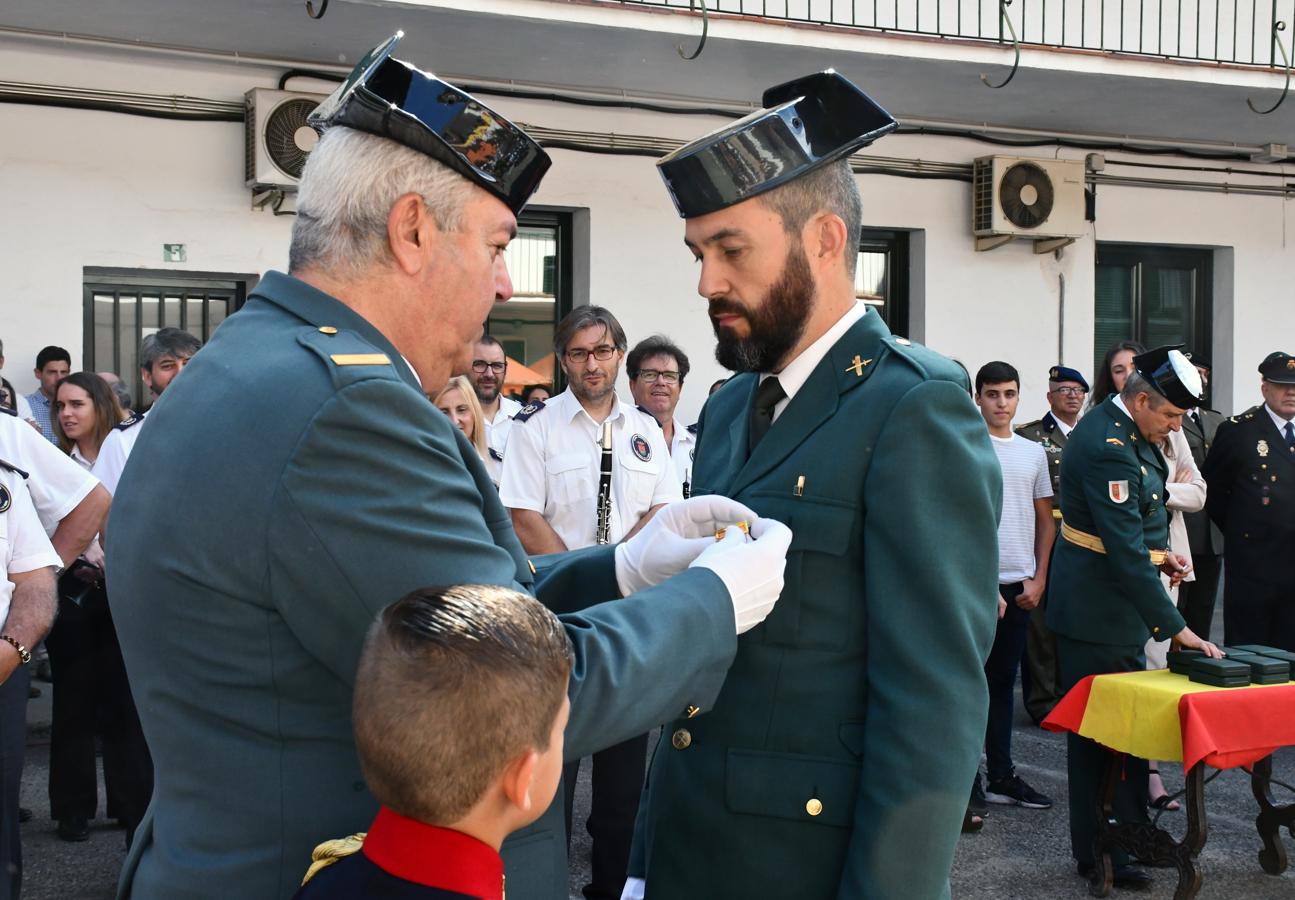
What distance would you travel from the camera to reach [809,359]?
217cm

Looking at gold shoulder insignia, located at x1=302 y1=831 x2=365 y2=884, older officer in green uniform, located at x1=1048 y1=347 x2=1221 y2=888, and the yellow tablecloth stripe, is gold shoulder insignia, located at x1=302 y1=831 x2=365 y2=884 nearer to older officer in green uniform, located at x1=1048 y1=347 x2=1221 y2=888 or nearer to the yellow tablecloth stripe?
the yellow tablecloth stripe

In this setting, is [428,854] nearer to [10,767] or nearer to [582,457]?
[10,767]

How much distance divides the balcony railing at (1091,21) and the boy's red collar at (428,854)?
8223mm

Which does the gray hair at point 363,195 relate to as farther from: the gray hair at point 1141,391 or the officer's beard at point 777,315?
the gray hair at point 1141,391

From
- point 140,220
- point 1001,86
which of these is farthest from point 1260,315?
point 140,220

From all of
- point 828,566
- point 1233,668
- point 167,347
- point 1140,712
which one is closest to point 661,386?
point 167,347

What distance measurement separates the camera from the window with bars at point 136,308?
28.0 ft

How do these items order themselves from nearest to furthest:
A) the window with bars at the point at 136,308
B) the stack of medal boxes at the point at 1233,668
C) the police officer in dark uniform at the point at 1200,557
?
1. the stack of medal boxes at the point at 1233,668
2. the police officer in dark uniform at the point at 1200,557
3. the window with bars at the point at 136,308

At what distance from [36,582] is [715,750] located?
8.09ft

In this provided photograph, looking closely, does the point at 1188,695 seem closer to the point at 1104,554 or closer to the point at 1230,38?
the point at 1104,554

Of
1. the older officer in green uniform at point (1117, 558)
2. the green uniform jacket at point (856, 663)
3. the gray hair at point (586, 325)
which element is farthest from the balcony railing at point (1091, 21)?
the green uniform jacket at point (856, 663)

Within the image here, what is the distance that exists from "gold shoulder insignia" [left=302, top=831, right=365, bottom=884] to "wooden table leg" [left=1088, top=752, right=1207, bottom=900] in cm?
386

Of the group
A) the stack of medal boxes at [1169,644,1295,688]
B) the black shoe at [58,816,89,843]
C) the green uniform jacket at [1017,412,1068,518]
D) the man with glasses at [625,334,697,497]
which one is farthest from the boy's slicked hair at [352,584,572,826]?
the green uniform jacket at [1017,412,1068,518]

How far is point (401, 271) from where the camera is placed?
1.73 m
